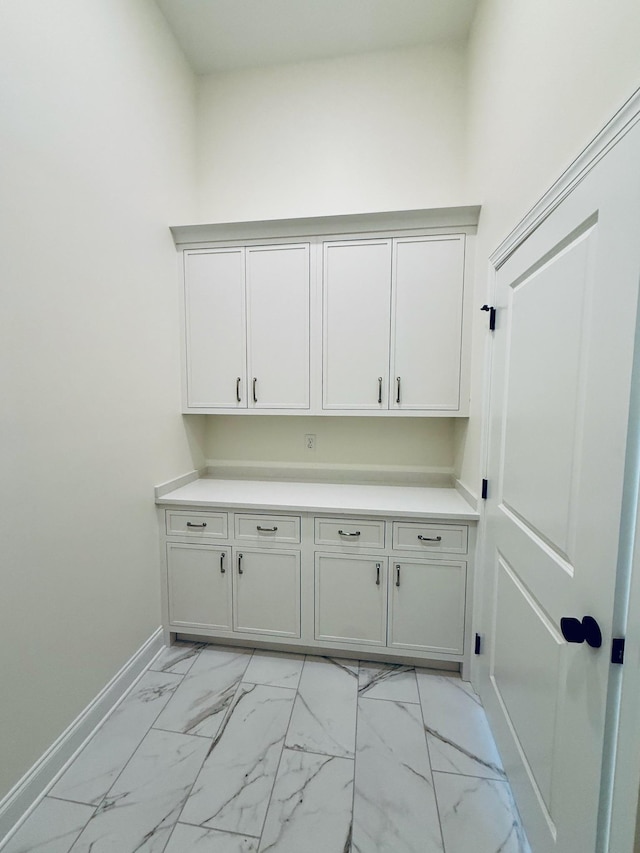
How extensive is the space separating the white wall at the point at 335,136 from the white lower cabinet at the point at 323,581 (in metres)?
2.03

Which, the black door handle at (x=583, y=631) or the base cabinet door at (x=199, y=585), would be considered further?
the base cabinet door at (x=199, y=585)

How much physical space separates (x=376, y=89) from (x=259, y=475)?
2.64 m

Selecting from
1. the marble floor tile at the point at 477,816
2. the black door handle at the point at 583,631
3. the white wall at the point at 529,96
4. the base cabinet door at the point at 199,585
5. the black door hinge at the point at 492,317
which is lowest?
the marble floor tile at the point at 477,816

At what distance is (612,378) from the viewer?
0.76 m

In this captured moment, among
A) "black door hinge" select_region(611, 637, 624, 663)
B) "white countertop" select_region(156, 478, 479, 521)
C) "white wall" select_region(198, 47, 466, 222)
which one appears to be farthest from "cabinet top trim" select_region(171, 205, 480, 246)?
"black door hinge" select_region(611, 637, 624, 663)

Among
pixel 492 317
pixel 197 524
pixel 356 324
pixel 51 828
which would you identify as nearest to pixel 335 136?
pixel 356 324

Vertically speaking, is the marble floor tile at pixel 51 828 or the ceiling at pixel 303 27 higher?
the ceiling at pixel 303 27

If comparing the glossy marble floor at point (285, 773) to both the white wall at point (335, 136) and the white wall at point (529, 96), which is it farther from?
the white wall at point (335, 136)

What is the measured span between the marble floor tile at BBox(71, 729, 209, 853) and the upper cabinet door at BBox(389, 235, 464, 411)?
75.7 inches

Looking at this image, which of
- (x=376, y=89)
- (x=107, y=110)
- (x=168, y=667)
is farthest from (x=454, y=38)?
(x=168, y=667)

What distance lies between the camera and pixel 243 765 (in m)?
1.39

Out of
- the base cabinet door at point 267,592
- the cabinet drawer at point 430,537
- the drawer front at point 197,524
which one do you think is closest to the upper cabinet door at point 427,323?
the cabinet drawer at point 430,537

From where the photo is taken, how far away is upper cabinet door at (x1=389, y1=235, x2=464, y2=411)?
1.99 meters

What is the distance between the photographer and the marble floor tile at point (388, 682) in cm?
173
